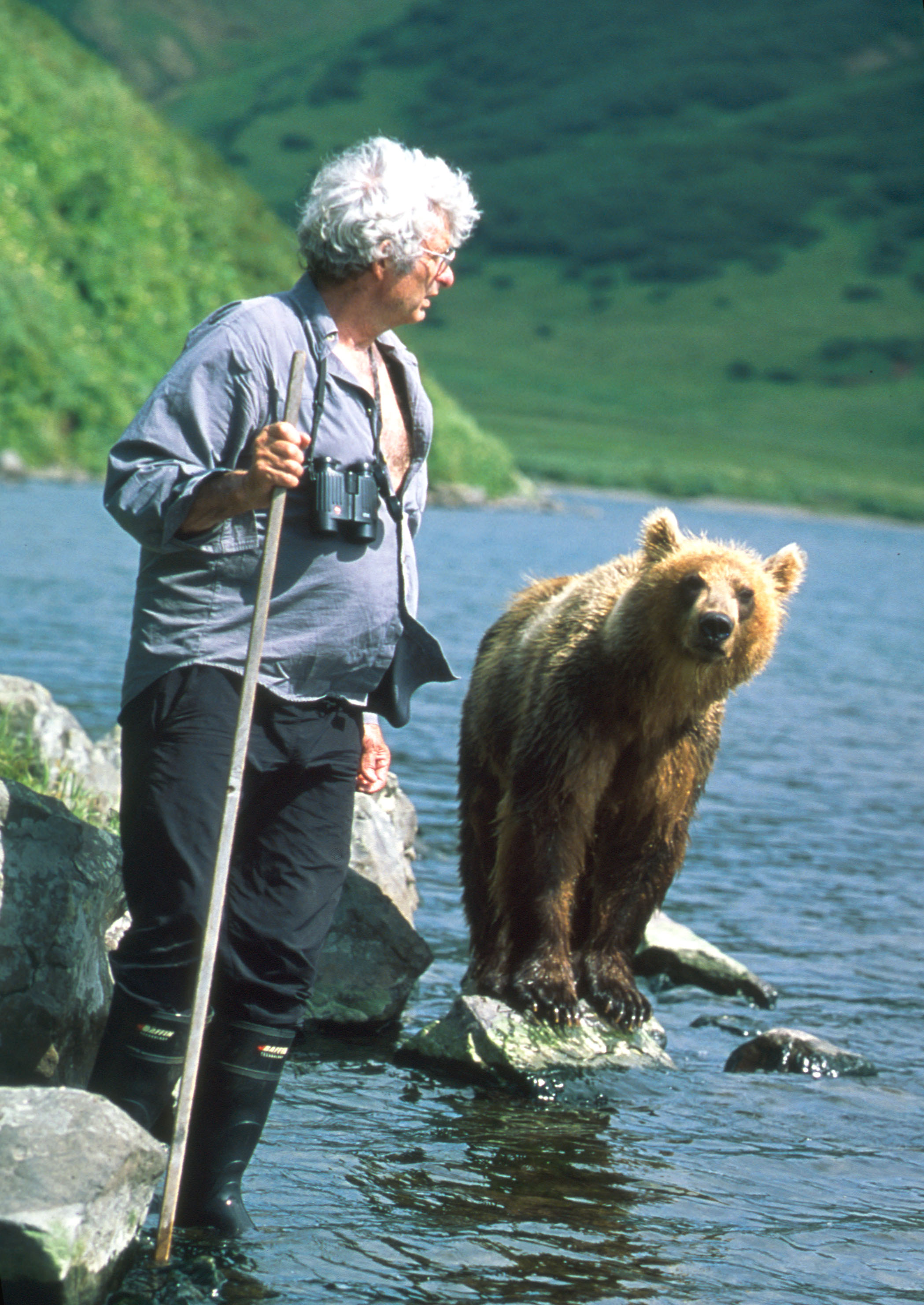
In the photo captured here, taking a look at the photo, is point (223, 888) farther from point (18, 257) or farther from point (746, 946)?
point (18, 257)

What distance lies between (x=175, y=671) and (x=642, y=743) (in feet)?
7.95

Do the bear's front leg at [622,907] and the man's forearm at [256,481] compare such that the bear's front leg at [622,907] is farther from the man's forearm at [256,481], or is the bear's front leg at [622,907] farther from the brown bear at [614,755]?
the man's forearm at [256,481]

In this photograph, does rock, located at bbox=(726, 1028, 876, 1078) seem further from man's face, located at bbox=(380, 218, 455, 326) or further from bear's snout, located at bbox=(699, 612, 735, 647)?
man's face, located at bbox=(380, 218, 455, 326)

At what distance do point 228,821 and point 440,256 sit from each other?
136 cm

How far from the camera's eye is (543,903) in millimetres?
5754

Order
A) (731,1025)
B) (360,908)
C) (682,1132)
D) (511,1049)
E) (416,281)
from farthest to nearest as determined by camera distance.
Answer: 1. (731,1025)
2. (360,908)
3. (511,1049)
4. (682,1132)
5. (416,281)

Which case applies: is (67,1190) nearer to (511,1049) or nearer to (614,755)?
(511,1049)

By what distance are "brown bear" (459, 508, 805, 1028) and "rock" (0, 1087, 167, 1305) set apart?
2.43 m

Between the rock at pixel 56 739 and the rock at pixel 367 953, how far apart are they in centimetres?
117

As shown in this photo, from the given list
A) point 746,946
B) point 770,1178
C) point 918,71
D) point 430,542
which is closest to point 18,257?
point 430,542

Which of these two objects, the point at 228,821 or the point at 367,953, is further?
the point at 367,953

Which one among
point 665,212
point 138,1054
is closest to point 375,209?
point 138,1054

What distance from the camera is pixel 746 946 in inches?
309

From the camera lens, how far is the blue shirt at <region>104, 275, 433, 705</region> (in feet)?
11.9
